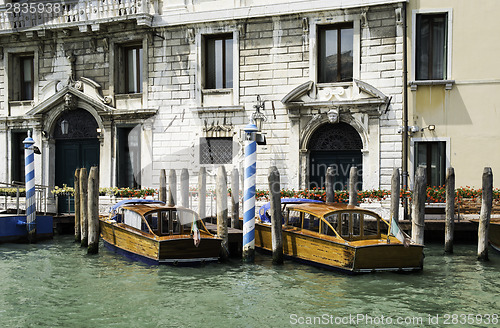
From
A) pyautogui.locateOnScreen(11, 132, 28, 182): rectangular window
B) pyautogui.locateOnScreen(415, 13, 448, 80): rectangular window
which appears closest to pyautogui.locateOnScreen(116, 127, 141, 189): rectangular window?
pyautogui.locateOnScreen(11, 132, 28, 182): rectangular window

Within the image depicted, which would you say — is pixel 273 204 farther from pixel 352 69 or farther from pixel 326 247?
pixel 352 69

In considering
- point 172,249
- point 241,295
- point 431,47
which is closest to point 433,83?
point 431,47

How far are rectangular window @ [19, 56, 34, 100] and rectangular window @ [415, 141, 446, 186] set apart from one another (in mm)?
12712

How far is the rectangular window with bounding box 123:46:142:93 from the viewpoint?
63.3 ft

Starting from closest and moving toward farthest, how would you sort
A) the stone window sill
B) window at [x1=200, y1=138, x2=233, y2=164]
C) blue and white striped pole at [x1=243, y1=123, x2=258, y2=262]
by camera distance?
blue and white striped pole at [x1=243, y1=123, x2=258, y2=262] < the stone window sill < window at [x1=200, y1=138, x2=233, y2=164]

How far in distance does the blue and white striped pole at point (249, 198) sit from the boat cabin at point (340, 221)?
1.01 m

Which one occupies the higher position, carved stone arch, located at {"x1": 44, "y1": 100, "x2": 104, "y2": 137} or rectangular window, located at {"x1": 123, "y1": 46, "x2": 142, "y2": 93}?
rectangular window, located at {"x1": 123, "y1": 46, "x2": 142, "y2": 93}

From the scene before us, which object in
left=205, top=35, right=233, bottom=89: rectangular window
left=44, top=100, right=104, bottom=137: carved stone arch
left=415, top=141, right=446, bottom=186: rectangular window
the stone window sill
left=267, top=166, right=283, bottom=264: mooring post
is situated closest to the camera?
left=267, top=166, right=283, bottom=264: mooring post

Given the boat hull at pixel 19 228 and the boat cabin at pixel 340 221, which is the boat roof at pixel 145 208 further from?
the boat hull at pixel 19 228

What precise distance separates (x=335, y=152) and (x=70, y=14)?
9.26m

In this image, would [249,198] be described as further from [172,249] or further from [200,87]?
[200,87]

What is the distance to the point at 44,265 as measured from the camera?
1218 cm

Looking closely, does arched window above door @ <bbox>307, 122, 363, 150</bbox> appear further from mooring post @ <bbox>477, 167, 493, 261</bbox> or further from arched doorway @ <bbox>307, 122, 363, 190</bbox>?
mooring post @ <bbox>477, 167, 493, 261</bbox>

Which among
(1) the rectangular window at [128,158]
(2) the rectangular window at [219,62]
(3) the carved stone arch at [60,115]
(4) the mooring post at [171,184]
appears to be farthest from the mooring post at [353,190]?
(3) the carved stone arch at [60,115]
